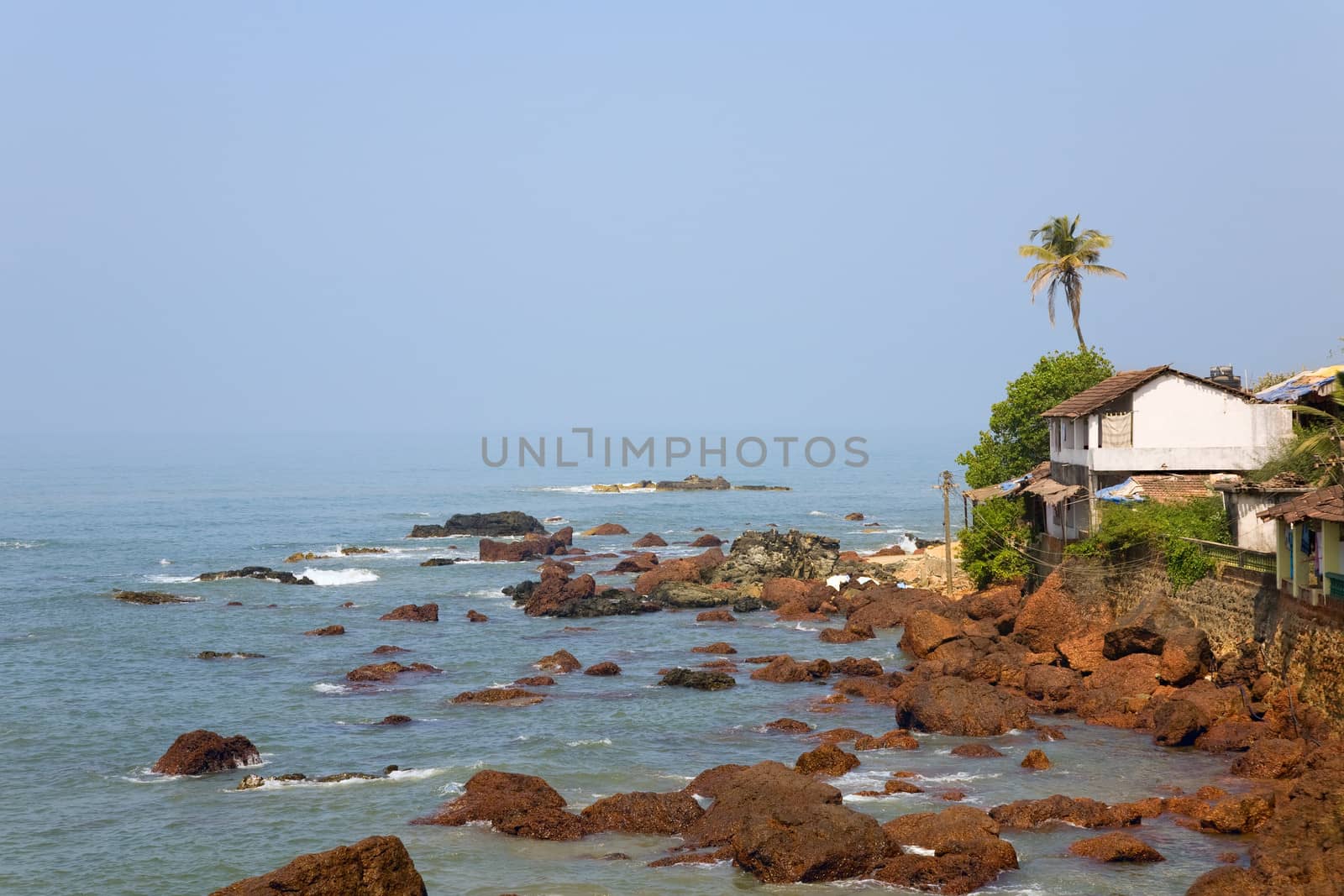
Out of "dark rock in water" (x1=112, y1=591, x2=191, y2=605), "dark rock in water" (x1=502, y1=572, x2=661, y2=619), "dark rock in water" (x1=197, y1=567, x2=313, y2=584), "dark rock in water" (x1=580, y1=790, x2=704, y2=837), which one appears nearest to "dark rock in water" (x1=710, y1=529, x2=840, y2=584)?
"dark rock in water" (x1=502, y1=572, x2=661, y2=619)

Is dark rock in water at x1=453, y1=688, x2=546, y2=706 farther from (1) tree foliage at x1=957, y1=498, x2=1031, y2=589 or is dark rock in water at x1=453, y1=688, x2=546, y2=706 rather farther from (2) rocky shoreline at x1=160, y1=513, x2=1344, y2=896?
(1) tree foliage at x1=957, y1=498, x2=1031, y2=589

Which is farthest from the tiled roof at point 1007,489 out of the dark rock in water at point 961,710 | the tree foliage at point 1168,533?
the dark rock in water at point 961,710

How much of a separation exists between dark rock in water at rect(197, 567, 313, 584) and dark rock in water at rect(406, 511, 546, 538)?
2542 cm

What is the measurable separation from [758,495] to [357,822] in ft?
393

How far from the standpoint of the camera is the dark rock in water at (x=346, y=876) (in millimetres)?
20342

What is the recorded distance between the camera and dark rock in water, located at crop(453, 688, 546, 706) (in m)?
40.3

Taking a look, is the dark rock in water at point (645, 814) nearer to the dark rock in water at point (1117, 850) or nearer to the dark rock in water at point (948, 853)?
the dark rock in water at point (948, 853)

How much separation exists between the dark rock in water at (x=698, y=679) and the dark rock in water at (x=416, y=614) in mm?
18721

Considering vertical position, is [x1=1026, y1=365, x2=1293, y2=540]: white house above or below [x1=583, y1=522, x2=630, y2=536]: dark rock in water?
above

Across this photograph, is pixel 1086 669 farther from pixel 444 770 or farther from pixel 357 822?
pixel 357 822

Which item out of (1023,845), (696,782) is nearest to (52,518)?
(696,782)

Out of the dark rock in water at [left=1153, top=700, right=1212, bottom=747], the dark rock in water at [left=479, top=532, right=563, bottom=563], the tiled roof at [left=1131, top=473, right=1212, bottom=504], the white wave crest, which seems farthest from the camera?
the dark rock in water at [left=479, top=532, right=563, bottom=563]

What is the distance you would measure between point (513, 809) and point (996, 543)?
32.2 meters

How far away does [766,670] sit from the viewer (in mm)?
43406
